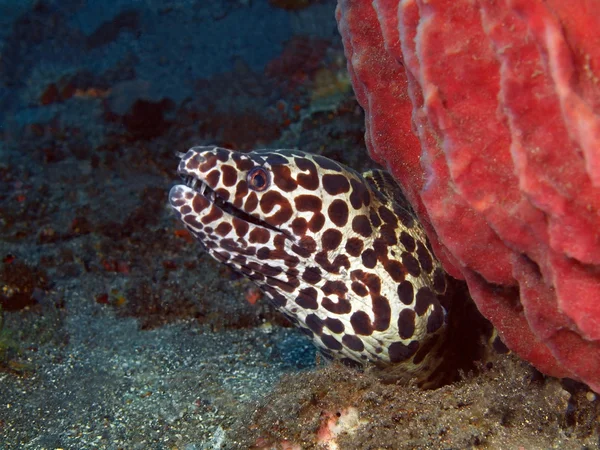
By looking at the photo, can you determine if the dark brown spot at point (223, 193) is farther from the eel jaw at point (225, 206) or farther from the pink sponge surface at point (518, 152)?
the pink sponge surface at point (518, 152)

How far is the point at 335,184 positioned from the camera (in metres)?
3.22

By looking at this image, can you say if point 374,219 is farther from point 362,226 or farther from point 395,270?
point 395,270

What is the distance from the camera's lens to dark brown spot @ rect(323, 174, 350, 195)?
10.5ft

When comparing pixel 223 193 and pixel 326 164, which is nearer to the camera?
pixel 223 193

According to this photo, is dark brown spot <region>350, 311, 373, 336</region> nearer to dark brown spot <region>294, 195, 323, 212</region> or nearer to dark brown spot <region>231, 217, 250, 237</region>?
dark brown spot <region>294, 195, 323, 212</region>

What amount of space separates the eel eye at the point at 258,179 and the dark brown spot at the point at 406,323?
1213 mm

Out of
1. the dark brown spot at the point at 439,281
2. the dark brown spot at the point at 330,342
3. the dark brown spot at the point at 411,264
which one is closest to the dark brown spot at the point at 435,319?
the dark brown spot at the point at 439,281

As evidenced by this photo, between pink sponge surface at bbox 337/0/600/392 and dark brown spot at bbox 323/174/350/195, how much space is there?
2.99 feet

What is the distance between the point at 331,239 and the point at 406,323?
2.44ft

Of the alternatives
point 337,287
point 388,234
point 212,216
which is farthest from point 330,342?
point 212,216

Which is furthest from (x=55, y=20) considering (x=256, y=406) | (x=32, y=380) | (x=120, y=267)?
(x=256, y=406)

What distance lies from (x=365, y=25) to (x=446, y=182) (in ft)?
3.90

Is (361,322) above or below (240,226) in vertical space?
below

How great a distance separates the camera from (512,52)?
1647 millimetres
